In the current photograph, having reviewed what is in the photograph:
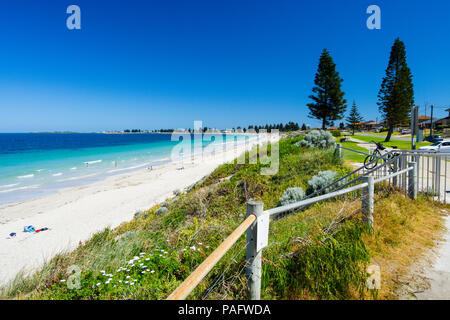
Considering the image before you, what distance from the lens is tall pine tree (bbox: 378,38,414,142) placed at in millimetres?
32812

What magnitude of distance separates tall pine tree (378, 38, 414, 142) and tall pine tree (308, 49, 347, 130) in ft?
19.7

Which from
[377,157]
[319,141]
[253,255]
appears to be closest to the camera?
[253,255]

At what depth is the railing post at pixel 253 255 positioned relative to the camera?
1.94 metres

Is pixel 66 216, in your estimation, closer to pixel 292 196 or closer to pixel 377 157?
pixel 292 196

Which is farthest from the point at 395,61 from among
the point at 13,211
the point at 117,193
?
the point at 13,211

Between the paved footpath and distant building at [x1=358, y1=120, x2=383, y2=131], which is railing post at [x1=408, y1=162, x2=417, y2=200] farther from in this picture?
distant building at [x1=358, y1=120, x2=383, y2=131]

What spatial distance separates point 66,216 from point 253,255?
13.0 meters

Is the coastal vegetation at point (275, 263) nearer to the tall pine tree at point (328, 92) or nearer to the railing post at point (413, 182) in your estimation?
the railing post at point (413, 182)

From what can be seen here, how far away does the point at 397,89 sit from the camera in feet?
108

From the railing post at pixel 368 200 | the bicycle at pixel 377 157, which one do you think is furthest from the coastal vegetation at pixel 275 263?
the bicycle at pixel 377 157

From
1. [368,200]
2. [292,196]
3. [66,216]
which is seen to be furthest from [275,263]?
[66,216]

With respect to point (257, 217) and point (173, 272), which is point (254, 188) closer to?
point (173, 272)

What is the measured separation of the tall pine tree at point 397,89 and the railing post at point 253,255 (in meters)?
39.6

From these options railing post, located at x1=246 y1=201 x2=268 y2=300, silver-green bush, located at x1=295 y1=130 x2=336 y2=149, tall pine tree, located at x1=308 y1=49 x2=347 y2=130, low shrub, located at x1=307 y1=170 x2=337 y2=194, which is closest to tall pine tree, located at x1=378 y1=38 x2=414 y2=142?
tall pine tree, located at x1=308 y1=49 x2=347 y2=130
